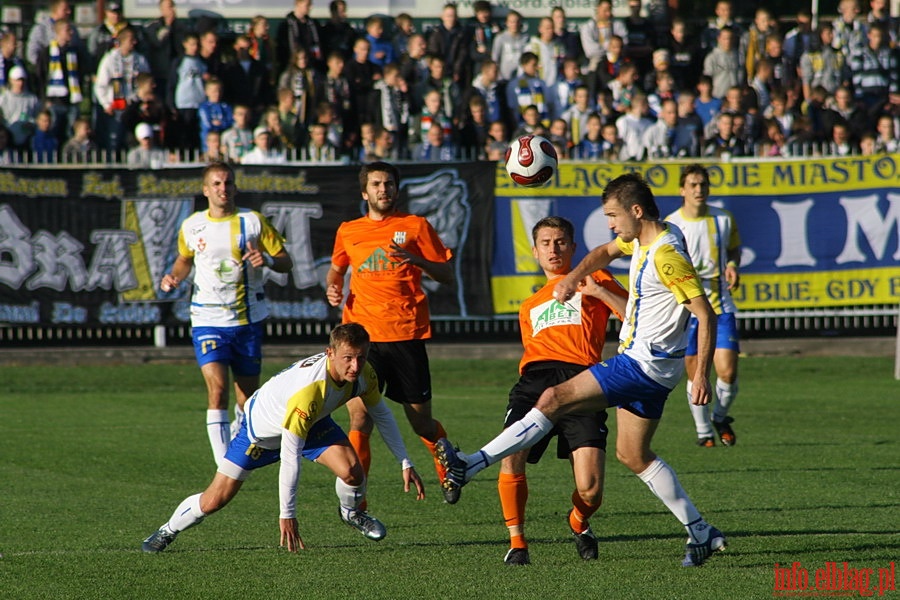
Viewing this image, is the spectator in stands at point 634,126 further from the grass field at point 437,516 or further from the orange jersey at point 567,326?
the orange jersey at point 567,326

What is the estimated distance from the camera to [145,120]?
19.3 meters

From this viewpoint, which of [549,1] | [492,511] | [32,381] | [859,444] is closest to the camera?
[492,511]

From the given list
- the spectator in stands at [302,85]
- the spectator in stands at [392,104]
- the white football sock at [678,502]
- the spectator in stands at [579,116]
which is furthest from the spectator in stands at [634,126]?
the white football sock at [678,502]

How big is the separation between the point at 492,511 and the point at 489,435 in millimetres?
3372

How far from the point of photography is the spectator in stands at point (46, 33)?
67.8 feet

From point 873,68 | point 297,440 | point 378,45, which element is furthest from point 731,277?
point 873,68

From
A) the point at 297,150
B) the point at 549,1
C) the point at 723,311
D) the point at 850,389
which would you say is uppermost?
the point at 549,1

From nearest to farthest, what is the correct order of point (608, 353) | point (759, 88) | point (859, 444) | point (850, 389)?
point (859, 444) → point (850, 389) → point (608, 353) → point (759, 88)

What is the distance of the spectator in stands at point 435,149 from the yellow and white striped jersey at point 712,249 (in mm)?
7582

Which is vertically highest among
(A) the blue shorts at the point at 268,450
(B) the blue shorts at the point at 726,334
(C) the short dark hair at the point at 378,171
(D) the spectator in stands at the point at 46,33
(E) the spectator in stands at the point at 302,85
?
(D) the spectator in stands at the point at 46,33

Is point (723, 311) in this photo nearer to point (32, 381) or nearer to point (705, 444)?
point (705, 444)

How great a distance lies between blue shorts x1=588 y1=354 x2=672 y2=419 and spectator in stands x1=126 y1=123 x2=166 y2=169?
40.6 feet

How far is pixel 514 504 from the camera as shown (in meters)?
7.19

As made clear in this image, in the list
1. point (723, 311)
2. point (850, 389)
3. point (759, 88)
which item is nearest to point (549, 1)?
point (759, 88)
